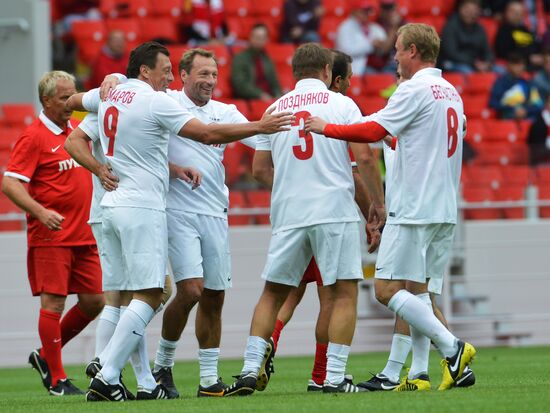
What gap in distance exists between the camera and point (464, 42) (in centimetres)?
1855

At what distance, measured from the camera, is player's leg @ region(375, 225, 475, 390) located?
25.0 ft

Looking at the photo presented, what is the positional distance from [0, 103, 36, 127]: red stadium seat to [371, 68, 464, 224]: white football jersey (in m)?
8.37

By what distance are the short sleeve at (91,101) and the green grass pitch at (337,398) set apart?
187cm

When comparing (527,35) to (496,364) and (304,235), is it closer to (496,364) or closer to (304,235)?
(496,364)

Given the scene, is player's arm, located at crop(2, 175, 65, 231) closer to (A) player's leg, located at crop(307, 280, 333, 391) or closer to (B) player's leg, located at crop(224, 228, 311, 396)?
(B) player's leg, located at crop(224, 228, 311, 396)

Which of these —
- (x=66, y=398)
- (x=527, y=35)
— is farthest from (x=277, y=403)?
(x=527, y=35)

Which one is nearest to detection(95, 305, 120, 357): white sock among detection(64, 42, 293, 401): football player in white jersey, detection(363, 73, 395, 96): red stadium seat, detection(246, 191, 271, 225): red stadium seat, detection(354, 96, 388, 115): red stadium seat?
detection(64, 42, 293, 401): football player in white jersey

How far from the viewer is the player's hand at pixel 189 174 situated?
8102 millimetres

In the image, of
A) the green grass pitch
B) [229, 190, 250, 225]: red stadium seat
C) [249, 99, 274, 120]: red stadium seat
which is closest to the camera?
the green grass pitch

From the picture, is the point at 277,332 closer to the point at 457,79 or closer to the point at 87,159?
the point at 87,159

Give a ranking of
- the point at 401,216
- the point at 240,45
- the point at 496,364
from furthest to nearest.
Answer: the point at 240,45, the point at 496,364, the point at 401,216

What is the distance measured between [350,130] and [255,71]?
9146 mm

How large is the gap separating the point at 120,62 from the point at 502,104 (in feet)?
16.9

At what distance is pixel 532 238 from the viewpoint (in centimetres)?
1452
